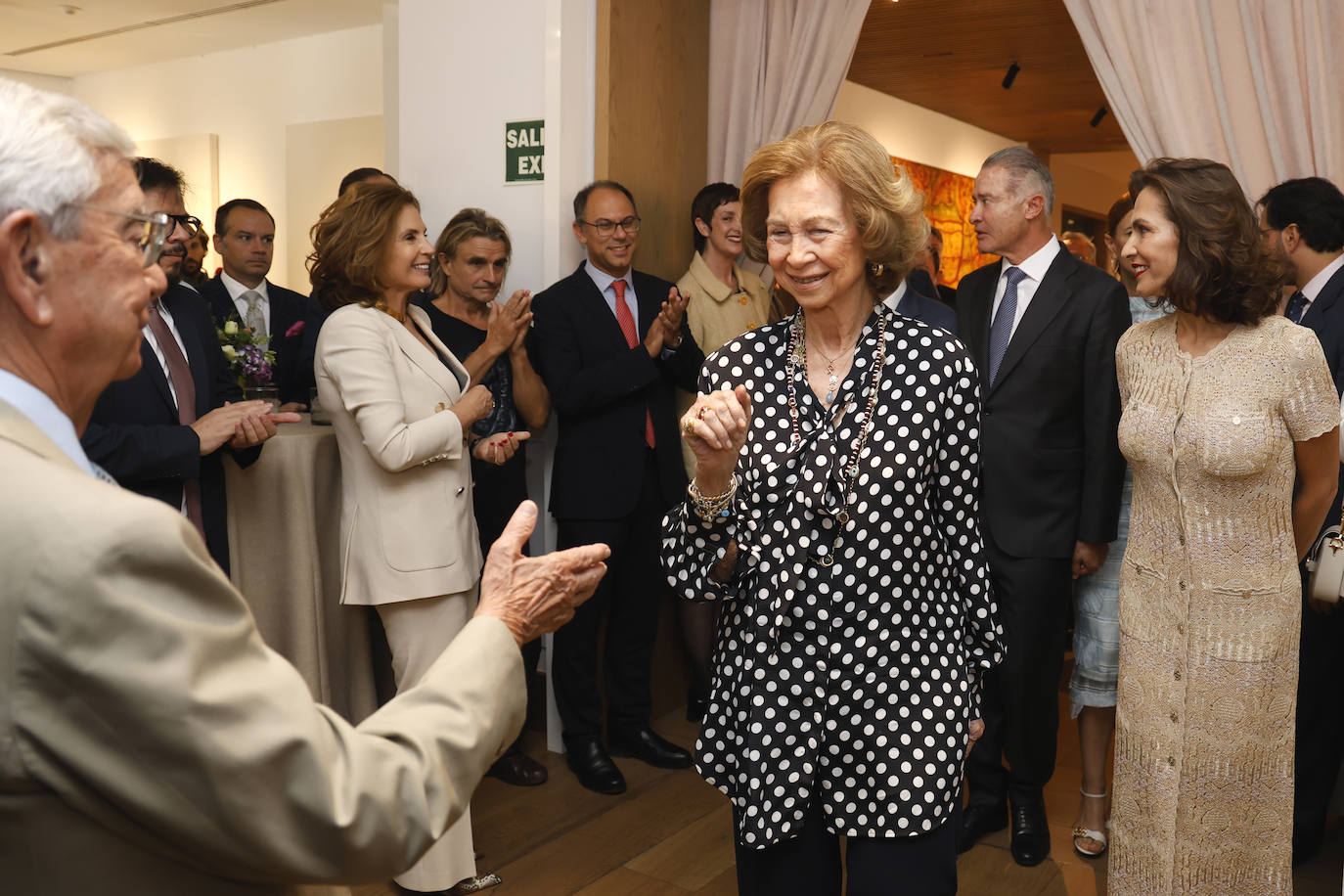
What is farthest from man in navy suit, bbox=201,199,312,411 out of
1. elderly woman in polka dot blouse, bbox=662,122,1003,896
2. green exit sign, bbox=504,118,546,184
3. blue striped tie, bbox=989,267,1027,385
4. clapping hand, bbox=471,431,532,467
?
elderly woman in polka dot blouse, bbox=662,122,1003,896

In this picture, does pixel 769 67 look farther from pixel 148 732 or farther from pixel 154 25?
pixel 154 25

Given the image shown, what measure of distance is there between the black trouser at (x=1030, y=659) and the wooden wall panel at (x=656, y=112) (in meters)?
2.04

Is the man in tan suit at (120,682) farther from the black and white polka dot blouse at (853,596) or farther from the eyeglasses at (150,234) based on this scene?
the black and white polka dot blouse at (853,596)

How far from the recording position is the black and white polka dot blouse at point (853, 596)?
187 centimetres

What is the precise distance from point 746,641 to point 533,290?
105 inches

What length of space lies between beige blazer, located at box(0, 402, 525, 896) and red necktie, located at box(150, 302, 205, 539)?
195 cm

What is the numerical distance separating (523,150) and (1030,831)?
3.10 metres

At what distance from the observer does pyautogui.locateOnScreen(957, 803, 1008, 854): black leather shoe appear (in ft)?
11.1

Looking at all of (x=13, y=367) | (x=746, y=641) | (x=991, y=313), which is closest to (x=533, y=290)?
(x=991, y=313)

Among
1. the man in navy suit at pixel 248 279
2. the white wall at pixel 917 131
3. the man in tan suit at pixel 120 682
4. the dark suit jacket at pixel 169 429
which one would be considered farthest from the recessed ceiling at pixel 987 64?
the man in tan suit at pixel 120 682

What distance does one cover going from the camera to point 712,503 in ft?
6.06

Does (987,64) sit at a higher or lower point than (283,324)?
higher

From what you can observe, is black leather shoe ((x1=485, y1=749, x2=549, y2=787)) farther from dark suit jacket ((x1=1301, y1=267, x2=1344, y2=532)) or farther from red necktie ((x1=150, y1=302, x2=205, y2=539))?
dark suit jacket ((x1=1301, y1=267, x2=1344, y2=532))

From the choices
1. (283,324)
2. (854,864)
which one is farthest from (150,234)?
(283,324)
